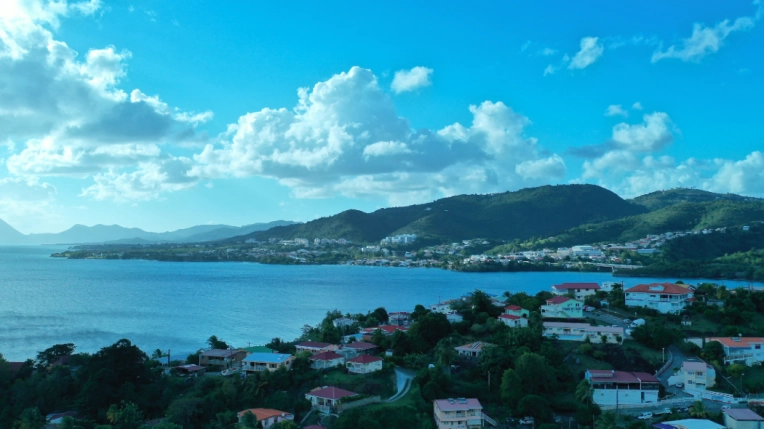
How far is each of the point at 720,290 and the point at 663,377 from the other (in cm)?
1226

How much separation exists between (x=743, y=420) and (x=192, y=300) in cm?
3730

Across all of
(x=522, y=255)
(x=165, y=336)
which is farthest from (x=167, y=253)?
(x=165, y=336)

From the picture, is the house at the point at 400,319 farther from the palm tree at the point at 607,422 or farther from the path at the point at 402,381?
the palm tree at the point at 607,422

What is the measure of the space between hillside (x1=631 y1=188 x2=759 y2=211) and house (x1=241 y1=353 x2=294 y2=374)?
126 metres

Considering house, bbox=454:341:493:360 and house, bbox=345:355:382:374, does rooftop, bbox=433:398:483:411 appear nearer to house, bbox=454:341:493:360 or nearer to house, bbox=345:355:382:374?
house, bbox=345:355:382:374

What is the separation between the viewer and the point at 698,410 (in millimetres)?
15695

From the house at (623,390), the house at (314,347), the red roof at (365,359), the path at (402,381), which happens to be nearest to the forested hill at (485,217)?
the house at (314,347)

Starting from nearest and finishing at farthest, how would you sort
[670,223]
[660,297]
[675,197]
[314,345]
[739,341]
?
1. [739,341]
2. [314,345]
3. [660,297]
4. [670,223]
5. [675,197]

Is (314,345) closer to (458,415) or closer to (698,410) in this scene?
(458,415)

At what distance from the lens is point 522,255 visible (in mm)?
83312

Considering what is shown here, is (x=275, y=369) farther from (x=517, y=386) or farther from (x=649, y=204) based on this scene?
(x=649, y=204)

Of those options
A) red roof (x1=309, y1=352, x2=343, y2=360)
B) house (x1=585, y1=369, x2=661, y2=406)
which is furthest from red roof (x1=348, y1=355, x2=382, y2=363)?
house (x1=585, y1=369, x2=661, y2=406)

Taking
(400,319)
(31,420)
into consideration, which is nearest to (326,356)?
(31,420)

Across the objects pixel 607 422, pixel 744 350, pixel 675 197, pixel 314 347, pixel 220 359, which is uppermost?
pixel 675 197
